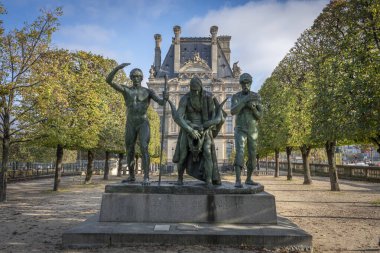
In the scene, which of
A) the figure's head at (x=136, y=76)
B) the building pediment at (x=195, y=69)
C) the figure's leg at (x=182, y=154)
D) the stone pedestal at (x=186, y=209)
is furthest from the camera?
the building pediment at (x=195, y=69)

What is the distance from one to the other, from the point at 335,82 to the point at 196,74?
5532 cm

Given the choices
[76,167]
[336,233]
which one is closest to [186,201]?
[336,233]

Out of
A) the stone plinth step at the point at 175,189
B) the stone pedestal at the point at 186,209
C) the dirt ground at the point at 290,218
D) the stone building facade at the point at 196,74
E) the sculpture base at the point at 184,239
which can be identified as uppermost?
the stone building facade at the point at 196,74

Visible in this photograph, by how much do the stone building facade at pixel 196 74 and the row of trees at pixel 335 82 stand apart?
136ft

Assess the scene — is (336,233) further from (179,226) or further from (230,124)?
(230,124)

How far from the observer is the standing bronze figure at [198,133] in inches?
297

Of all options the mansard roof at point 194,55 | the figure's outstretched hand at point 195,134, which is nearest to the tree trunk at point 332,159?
the figure's outstretched hand at point 195,134

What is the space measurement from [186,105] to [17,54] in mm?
10802

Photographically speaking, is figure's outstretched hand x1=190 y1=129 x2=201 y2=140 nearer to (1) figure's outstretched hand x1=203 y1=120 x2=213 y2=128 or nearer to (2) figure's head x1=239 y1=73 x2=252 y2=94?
(1) figure's outstretched hand x1=203 y1=120 x2=213 y2=128

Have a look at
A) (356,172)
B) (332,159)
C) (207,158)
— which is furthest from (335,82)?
(356,172)

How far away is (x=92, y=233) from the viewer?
20.6ft

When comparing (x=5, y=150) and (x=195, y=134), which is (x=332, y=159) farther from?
(x=5, y=150)

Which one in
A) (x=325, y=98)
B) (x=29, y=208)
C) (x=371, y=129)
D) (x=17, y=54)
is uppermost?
(x=17, y=54)

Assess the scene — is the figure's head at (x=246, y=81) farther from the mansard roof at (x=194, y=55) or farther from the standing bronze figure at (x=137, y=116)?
the mansard roof at (x=194, y=55)
